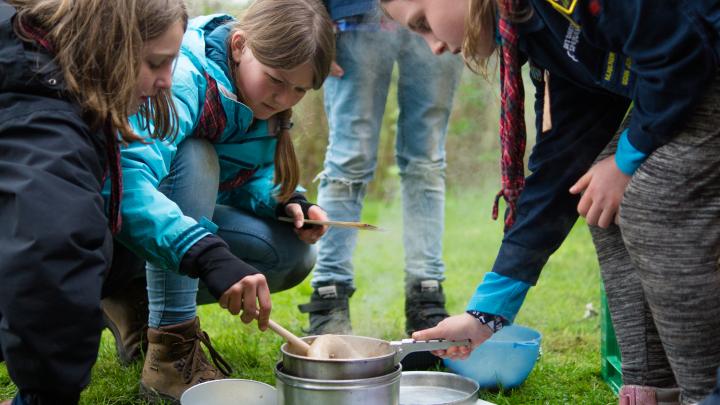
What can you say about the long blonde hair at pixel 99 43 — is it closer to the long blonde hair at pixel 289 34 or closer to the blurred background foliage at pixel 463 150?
the long blonde hair at pixel 289 34

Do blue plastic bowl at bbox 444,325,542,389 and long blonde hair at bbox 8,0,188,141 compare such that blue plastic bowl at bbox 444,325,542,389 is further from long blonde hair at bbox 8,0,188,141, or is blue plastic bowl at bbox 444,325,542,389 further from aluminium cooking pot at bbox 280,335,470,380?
long blonde hair at bbox 8,0,188,141

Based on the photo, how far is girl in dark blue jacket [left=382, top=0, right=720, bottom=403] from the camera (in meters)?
1.48

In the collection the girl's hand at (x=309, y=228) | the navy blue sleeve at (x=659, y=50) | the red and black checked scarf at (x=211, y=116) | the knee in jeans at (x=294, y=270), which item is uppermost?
the navy blue sleeve at (x=659, y=50)

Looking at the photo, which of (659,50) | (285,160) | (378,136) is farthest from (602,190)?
(378,136)

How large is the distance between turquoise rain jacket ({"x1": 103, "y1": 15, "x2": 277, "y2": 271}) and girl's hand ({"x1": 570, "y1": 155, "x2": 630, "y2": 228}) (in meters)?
0.78

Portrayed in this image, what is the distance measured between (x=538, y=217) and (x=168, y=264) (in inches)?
31.7

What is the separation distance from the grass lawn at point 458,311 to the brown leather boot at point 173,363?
8 centimetres

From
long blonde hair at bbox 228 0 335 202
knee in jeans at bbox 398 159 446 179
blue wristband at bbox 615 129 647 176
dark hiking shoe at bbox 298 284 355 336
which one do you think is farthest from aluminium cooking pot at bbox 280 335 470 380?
knee in jeans at bbox 398 159 446 179

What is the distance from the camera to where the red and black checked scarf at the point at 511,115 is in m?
1.75

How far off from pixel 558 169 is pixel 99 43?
99cm

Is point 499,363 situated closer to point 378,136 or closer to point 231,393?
point 231,393

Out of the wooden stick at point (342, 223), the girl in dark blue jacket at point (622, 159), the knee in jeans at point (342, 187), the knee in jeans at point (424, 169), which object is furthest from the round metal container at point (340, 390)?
the knee in jeans at point (424, 169)

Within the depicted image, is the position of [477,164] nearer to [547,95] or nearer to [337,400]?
[547,95]

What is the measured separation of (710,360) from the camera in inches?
60.7
